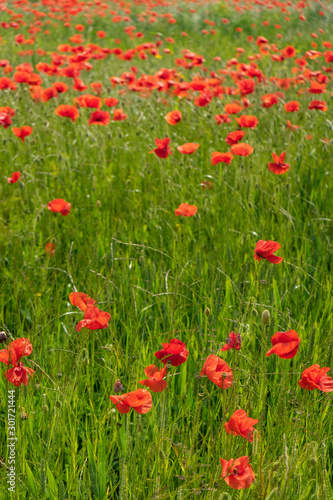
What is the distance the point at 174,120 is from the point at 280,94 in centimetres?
154

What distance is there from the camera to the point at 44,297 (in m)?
1.78

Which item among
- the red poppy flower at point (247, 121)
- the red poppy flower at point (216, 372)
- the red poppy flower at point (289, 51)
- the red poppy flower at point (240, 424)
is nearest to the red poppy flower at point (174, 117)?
the red poppy flower at point (247, 121)

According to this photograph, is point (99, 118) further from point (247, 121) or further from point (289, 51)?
point (289, 51)

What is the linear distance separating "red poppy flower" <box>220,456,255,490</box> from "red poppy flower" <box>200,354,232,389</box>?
0.18 meters

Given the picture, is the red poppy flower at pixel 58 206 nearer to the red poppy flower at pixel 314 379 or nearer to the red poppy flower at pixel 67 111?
the red poppy flower at pixel 67 111

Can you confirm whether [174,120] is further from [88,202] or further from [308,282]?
[308,282]

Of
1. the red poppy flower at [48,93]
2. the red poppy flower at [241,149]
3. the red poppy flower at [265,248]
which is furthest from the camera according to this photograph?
the red poppy flower at [48,93]

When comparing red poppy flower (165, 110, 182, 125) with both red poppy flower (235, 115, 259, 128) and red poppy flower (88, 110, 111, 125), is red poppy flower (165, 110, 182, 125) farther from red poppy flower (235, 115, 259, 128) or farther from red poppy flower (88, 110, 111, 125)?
red poppy flower (235, 115, 259, 128)

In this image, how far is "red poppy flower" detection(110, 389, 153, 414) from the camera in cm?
91

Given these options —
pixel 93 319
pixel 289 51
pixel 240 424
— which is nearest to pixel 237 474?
pixel 240 424

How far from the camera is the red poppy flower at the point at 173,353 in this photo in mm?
1003

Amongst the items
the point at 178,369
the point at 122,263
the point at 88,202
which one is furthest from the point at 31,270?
the point at 178,369

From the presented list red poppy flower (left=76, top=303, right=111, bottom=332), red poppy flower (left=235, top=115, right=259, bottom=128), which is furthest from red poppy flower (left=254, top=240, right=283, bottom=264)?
red poppy flower (left=235, top=115, right=259, bottom=128)

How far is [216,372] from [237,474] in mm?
217
